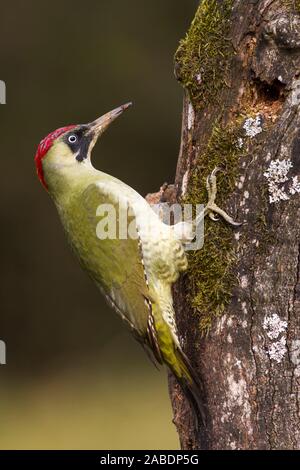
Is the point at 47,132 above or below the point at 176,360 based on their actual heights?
above

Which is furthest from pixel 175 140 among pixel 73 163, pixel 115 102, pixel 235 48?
pixel 235 48

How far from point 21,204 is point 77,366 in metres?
1.77

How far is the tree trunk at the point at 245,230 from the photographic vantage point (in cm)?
355

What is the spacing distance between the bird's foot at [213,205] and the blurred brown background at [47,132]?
5.02 m

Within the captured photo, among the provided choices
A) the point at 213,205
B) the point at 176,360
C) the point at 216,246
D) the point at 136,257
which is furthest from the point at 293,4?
the point at 176,360

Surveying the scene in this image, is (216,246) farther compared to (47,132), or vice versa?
(47,132)

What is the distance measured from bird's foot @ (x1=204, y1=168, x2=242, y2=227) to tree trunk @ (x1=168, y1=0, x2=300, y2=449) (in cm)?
3

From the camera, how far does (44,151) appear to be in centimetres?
470

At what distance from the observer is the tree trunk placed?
355 cm

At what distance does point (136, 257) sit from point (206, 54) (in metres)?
1.00

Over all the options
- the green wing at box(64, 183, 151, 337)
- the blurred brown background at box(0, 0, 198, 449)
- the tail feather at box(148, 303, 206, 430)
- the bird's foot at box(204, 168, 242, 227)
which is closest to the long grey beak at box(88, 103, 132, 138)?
the green wing at box(64, 183, 151, 337)

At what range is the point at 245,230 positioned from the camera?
12.2ft

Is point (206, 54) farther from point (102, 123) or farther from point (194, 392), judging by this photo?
point (194, 392)

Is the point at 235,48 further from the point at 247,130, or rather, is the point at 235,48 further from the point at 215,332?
the point at 215,332
